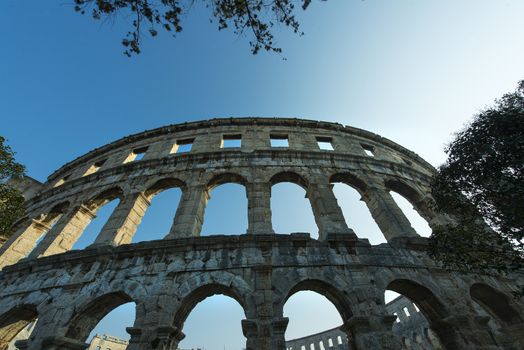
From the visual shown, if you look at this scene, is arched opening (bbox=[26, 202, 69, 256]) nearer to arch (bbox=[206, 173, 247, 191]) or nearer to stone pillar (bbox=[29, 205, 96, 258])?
stone pillar (bbox=[29, 205, 96, 258])

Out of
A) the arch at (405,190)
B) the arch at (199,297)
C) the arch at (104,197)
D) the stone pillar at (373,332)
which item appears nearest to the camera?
the stone pillar at (373,332)

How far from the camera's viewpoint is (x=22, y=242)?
11.6 metres

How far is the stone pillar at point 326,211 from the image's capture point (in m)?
8.76

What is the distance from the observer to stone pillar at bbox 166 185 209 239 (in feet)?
29.5

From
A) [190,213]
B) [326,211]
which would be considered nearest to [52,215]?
[190,213]

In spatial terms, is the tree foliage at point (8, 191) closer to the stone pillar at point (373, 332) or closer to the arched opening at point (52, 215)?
the arched opening at point (52, 215)

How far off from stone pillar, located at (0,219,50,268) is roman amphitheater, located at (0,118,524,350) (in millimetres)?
64

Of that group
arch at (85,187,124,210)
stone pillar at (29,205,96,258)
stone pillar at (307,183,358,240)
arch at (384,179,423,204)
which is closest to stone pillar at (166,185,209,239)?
arch at (85,187,124,210)

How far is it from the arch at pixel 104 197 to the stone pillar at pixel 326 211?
865 centimetres

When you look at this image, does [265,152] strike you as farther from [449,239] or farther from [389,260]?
[449,239]

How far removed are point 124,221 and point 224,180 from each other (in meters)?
4.29

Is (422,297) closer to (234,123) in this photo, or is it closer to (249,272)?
(249,272)

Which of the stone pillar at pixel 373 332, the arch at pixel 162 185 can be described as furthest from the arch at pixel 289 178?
the stone pillar at pixel 373 332

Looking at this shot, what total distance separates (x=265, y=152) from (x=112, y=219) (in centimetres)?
701
